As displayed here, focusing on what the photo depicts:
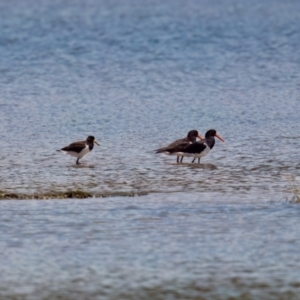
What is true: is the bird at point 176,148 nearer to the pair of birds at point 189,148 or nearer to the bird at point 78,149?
the pair of birds at point 189,148

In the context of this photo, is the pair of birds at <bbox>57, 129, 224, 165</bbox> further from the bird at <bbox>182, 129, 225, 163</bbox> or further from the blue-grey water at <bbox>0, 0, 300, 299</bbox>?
the blue-grey water at <bbox>0, 0, 300, 299</bbox>

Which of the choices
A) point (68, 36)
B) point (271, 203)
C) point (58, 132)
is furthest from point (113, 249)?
point (68, 36)

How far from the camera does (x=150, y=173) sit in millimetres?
17969

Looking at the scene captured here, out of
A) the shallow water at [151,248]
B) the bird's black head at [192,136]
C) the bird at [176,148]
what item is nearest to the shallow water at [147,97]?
the bird at [176,148]

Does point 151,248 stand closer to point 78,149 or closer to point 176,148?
point 78,149

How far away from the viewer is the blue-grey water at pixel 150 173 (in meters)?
11.9

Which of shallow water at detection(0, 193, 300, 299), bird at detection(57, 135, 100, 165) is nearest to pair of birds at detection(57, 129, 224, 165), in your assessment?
bird at detection(57, 135, 100, 165)

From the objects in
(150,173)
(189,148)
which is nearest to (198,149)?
(189,148)

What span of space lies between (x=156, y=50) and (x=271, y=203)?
2659 cm

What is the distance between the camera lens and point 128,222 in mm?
14102

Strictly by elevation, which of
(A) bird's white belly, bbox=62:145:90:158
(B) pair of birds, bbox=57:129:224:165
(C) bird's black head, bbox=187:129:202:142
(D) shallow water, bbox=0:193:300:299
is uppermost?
(C) bird's black head, bbox=187:129:202:142

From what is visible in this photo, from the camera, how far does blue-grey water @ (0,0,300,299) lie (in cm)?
1190

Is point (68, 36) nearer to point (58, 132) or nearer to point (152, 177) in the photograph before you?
point (58, 132)

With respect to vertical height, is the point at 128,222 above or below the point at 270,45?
below
